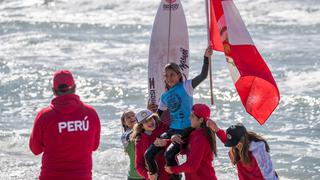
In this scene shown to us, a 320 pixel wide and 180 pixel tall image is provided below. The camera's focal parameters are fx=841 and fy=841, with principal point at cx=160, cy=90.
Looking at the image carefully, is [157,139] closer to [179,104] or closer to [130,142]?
[179,104]

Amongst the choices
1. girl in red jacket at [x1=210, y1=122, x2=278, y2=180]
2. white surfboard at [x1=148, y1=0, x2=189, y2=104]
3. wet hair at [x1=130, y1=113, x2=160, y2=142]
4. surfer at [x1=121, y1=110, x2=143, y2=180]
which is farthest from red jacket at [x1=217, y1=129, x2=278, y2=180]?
white surfboard at [x1=148, y1=0, x2=189, y2=104]

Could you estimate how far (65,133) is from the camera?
6.71m

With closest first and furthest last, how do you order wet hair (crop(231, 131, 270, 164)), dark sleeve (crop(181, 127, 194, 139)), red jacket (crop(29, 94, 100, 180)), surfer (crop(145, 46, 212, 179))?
1. red jacket (crop(29, 94, 100, 180))
2. wet hair (crop(231, 131, 270, 164))
3. dark sleeve (crop(181, 127, 194, 139))
4. surfer (crop(145, 46, 212, 179))

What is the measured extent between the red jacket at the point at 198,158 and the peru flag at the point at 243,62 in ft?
2.30

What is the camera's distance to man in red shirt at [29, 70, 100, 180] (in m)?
6.69

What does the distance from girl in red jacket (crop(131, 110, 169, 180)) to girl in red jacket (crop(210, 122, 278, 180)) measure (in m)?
0.94

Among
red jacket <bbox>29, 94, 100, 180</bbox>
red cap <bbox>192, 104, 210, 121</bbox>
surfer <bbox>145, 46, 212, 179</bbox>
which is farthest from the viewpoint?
surfer <bbox>145, 46, 212, 179</bbox>

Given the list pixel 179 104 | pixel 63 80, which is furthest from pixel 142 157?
pixel 63 80

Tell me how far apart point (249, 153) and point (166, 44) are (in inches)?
130

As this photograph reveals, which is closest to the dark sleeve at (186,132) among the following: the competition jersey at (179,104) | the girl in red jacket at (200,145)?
the competition jersey at (179,104)

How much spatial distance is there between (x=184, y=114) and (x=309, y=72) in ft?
37.9

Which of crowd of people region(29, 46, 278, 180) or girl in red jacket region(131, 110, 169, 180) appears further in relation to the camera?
girl in red jacket region(131, 110, 169, 180)

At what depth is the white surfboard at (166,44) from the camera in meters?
9.92

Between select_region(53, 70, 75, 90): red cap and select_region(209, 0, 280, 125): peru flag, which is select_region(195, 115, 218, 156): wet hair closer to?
select_region(209, 0, 280, 125): peru flag
